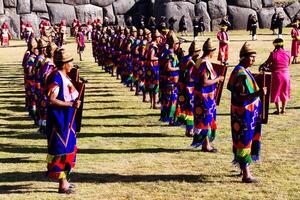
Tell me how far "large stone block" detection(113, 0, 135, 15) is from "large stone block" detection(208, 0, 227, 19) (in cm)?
719

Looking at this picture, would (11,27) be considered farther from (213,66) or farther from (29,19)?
(213,66)

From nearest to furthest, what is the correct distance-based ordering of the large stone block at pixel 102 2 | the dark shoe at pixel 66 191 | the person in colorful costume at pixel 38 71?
the dark shoe at pixel 66 191 < the person in colorful costume at pixel 38 71 < the large stone block at pixel 102 2

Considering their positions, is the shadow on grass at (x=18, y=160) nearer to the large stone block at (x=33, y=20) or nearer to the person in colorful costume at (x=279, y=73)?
the person in colorful costume at (x=279, y=73)

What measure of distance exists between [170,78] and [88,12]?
1375 inches

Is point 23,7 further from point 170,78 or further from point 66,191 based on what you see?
point 66,191

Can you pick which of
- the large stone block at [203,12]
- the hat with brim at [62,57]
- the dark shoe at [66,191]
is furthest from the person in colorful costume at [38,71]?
the large stone block at [203,12]

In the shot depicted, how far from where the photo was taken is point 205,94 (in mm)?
9672

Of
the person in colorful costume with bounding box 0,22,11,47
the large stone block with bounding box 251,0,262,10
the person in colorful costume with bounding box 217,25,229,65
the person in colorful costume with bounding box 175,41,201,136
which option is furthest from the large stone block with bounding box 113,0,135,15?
the person in colorful costume with bounding box 175,41,201,136

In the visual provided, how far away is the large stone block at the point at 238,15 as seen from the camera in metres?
44.3

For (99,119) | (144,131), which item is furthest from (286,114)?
(99,119)

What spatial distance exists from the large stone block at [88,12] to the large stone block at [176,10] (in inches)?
220

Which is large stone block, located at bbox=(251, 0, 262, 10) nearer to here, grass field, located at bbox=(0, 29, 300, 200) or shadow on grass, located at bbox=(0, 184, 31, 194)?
grass field, located at bbox=(0, 29, 300, 200)

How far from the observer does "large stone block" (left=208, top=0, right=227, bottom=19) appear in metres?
44.3

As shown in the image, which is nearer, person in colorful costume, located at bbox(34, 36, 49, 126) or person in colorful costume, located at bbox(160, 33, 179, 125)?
person in colorful costume, located at bbox(34, 36, 49, 126)
